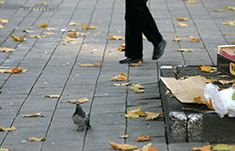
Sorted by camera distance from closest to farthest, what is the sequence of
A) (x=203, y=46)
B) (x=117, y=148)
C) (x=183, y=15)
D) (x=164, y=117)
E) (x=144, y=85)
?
1. (x=117, y=148)
2. (x=164, y=117)
3. (x=144, y=85)
4. (x=203, y=46)
5. (x=183, y=15)

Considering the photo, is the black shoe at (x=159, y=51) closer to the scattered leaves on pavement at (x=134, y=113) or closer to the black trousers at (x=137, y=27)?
the black trousers at (x=137, y=27)

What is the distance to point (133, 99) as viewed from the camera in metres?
4.04

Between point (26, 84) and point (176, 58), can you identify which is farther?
point (176, 58)

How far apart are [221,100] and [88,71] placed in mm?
2396

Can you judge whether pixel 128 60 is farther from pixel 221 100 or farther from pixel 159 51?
pixel 221 100

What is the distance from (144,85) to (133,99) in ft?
1.51

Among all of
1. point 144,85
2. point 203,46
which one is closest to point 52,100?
point 144,85

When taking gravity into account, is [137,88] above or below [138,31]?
below

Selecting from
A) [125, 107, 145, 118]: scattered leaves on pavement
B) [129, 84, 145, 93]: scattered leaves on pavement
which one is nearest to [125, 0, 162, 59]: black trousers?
[129, 84, 145, 93]: scattered leaves on pavement

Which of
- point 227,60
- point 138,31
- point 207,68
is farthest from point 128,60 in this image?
point 227,60

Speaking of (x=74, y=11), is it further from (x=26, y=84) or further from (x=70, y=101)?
(x=70, y=101)

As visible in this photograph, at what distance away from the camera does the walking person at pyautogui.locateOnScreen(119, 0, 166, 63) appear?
4.96 metres

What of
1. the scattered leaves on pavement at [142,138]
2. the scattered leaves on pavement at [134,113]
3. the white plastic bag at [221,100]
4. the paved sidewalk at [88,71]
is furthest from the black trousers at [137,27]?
the scattered leaves on pavement at [142,138]

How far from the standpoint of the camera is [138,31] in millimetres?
5250
